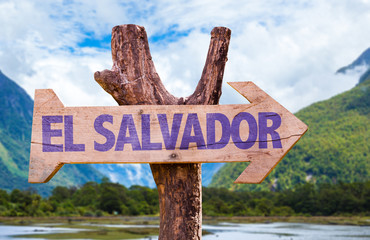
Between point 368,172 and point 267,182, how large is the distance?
23.7m

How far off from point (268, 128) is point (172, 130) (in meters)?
0.80

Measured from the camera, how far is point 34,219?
Result: 5966 cm

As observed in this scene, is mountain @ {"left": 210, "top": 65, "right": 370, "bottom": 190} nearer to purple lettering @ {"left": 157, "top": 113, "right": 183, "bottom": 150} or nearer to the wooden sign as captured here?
the wooden sign

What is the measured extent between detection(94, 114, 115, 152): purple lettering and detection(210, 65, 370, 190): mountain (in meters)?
103

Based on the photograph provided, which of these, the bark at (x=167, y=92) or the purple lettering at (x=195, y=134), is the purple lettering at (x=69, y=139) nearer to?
the bark at (x=167, y=92)

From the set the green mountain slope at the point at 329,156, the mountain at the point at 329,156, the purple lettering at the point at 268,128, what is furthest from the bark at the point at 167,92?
the green mountain slope at the point at 329,156

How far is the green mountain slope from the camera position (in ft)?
360

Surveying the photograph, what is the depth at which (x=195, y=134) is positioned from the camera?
154 inches

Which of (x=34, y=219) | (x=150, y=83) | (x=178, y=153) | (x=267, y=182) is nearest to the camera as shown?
(x=178, y=153)

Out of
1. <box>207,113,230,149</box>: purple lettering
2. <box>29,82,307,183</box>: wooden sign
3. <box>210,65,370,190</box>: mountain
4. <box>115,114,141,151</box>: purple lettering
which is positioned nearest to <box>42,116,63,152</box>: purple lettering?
<box>29,82,307,183</box>: wooden sign

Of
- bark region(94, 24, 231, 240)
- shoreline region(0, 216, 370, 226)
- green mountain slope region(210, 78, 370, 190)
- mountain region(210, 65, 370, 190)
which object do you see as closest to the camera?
bark region(94, 24, 231, 240)

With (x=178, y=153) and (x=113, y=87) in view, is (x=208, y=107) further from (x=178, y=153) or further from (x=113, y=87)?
(x=113, y=87)

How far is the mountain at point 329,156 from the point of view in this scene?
360ft

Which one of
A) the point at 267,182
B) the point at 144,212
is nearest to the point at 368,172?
the point at 267,182
